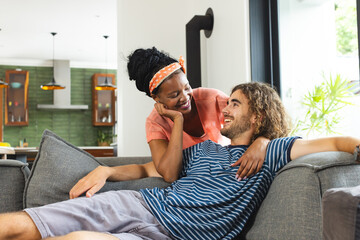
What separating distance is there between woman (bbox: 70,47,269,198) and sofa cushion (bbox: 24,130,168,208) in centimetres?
6

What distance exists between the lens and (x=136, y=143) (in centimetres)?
350

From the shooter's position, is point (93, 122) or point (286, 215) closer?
point (286, 215)

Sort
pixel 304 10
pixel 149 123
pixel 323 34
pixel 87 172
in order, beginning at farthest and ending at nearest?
pixel 304 10, pixel 323 34, pixel 149 123, pixel 87 172

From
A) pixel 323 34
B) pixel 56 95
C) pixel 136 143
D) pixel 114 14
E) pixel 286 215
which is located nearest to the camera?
pixel 286 215

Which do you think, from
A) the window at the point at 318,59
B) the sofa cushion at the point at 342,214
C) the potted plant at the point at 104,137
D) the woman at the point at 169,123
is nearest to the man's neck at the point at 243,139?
the woman at the point at 169,123

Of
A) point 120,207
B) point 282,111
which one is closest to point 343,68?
point 282,111

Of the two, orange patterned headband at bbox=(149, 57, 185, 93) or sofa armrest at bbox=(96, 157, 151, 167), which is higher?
orange patterned headband at bbox=(149, 57, 185, 93)

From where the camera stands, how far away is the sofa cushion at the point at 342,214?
754 mm

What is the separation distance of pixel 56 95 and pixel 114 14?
337 centimetres

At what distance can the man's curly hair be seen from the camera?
1753mm

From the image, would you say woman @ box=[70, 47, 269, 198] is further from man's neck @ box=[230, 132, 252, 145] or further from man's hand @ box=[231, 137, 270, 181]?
man's neck @ box=[230, 132, 252, 145]

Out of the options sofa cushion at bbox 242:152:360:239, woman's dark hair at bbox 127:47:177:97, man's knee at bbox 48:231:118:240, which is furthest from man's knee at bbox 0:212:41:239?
woman's dark hair at bbox 127:47:177:97

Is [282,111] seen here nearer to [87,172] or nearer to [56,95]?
[87,172]

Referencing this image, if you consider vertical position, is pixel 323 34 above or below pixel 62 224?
above
